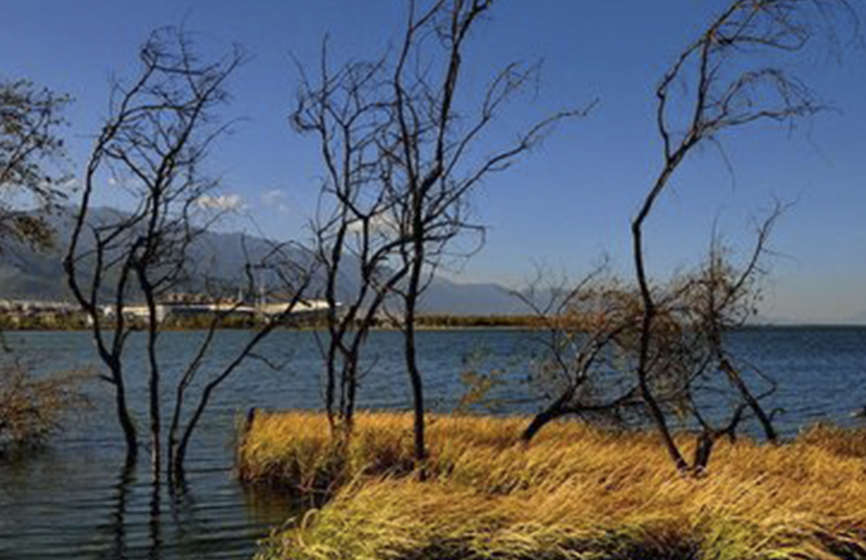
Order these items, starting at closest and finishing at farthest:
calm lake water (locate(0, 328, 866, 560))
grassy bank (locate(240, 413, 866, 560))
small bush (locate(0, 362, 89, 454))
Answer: grassy bank (locate(240, 413, 866, 560))
calm lake water (locate(0, 328, 866, 560))
small bush (locate(0, 362, 89, 454))

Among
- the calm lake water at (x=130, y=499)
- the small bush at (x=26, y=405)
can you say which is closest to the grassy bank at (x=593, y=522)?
the calm lake water at (x=130, y=499)

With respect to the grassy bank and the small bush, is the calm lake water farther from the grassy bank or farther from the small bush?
the grassy bank

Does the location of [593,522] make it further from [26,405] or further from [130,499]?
[26,405]

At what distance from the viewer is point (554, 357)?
22.4 m

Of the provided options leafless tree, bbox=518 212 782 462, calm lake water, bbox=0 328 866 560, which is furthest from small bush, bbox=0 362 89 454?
leafless tree, bbox=518 212 782 462

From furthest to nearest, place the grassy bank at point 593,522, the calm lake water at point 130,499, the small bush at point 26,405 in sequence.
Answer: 1. the small bush at point 26,405
2. the calm lake water at point 130,499
3. the grassy bank at point 593,522

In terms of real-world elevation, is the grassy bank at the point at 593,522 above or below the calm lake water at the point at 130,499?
above

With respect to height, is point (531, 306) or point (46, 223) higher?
point (46, 223)

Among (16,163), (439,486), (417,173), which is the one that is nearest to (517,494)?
(439,486)

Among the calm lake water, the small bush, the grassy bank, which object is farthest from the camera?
the small bush

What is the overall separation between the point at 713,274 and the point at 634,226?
5.89m

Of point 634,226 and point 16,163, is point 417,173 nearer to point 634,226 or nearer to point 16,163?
point 634,226

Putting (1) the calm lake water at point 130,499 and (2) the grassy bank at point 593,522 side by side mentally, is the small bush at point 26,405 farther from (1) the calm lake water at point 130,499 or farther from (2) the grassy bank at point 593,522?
(2) the grassy bank at point 593,522

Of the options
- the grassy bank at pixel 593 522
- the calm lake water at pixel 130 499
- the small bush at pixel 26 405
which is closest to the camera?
the grassy bank at pixel 593 522
